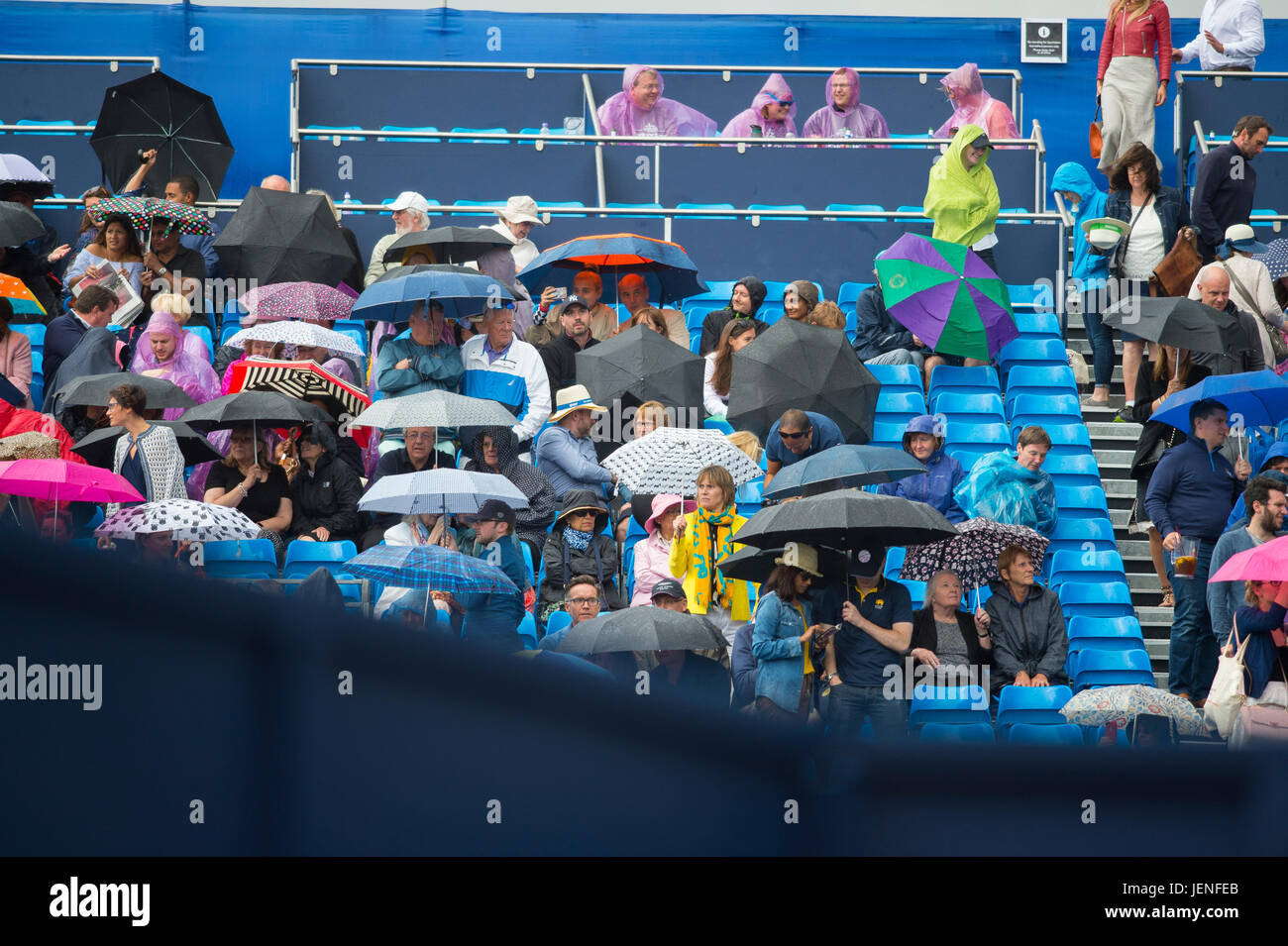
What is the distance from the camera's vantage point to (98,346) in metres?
9.84

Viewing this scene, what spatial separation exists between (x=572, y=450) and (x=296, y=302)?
90.3 inches

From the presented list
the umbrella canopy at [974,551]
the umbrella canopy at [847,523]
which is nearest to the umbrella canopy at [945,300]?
the umbrella canopy at [974,551]

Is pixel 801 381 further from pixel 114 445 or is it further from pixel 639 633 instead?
pixel 114 445

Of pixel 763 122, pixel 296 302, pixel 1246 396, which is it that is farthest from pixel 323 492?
pixel 763 122

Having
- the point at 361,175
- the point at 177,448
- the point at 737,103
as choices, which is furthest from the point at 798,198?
the point at 177,448

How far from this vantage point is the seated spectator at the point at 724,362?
10.7m

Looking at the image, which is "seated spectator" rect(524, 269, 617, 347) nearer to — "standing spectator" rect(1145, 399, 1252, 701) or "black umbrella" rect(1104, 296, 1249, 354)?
"black umbrella" rect(1104, 296, 1249, 354)

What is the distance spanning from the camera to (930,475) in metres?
9.51

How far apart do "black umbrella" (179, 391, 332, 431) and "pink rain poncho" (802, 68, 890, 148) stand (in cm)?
667

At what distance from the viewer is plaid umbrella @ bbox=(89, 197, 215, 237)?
11.2 meters

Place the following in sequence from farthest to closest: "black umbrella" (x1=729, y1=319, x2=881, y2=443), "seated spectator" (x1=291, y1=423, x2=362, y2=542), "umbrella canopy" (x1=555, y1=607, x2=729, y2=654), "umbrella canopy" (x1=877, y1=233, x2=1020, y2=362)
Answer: "umbrella canopy" (x1=877, y1=233, x2=1020, y2=362) < "black umbrella" (x1=729, y1=319, x2=881, y2=443) < "seated spectator" (x1=291, y1=423, x2=362, y2=542) < "umbrella canopy" (x1=555, y1=607, x2=729, y2=654)

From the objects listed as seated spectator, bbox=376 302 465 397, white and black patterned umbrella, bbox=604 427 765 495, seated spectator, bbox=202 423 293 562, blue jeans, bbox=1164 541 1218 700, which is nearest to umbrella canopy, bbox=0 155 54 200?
seated spectator, bbox=376 302 465 397
